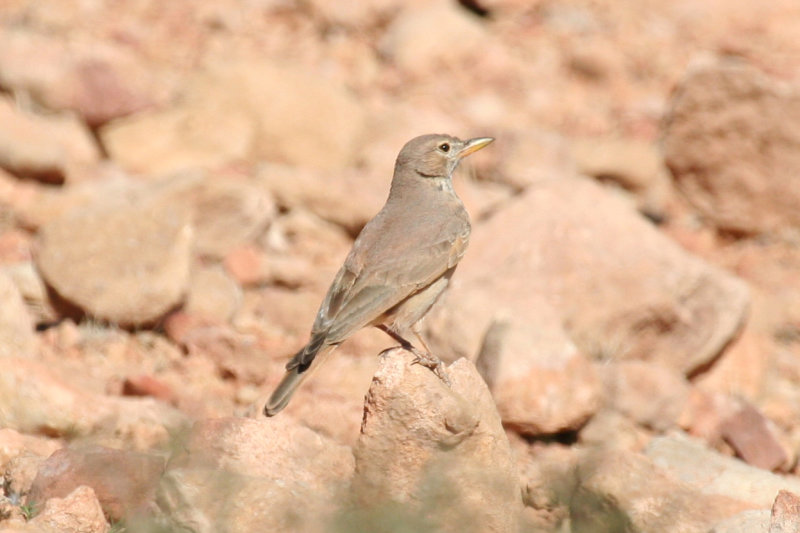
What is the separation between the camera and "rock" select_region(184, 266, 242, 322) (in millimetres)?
8492

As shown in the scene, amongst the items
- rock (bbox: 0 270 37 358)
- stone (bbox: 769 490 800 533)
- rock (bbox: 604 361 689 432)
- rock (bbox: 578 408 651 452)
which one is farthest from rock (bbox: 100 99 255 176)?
stone (bbox: 769 490 800 533)

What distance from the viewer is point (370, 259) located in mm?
6188

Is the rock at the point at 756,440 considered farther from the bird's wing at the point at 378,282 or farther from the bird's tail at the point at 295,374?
the bird's tail at the point at 295,374

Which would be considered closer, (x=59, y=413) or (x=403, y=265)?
(x=59, y=413)

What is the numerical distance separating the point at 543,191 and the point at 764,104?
2.45m

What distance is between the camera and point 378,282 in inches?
238

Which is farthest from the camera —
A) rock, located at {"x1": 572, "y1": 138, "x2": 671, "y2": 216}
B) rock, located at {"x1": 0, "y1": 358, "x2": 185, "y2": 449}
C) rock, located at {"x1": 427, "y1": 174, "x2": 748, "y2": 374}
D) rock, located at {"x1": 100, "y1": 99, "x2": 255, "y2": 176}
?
rock, located at {"x1": 572, "y1": 138, "x2": 671, "y2": 216}

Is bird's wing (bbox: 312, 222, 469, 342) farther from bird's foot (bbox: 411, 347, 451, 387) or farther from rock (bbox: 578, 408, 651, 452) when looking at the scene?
rock (bbox: 578, 408, 651, 452)

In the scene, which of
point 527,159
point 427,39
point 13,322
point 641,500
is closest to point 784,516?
point 641,500

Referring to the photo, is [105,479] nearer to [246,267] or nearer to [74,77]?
[246,267]

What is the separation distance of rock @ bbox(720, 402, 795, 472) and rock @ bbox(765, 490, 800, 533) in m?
2.30

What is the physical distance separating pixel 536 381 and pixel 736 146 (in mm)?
4472

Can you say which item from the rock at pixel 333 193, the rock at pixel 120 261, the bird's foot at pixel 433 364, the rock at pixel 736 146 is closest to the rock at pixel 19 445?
the bird's foot at pixel 433 364

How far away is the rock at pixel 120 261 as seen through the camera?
26.4 ft
